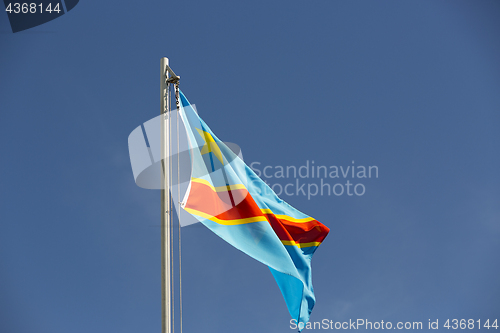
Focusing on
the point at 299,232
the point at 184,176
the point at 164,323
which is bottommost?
the point at 164,323

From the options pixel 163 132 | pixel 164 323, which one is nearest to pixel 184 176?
pixel 163 132

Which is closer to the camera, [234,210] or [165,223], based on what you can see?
[165,223]

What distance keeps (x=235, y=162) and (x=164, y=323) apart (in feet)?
14.9

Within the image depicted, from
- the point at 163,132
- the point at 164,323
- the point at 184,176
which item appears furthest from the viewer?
the point at 184,176

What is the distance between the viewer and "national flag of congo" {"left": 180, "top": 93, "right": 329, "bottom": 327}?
1053 centimetres

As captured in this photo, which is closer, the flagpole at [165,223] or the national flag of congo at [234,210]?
the flagpole at [165,223]

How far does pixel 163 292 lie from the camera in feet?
28.9

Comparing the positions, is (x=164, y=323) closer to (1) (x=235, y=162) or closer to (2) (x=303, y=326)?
(2) (x=303, y=326)

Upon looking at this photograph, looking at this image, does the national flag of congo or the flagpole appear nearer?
the flagpole

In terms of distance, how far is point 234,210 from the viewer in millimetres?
11164

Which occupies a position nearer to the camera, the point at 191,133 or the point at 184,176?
the point at 184,176

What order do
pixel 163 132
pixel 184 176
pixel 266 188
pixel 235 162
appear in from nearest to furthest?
1. pixel 163 132
2. pixel 184 176
3. pixel 235 162
4. pixel 266 188

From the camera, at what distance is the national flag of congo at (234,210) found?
34.6 feet

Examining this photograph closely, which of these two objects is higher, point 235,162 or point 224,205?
point 235,162
